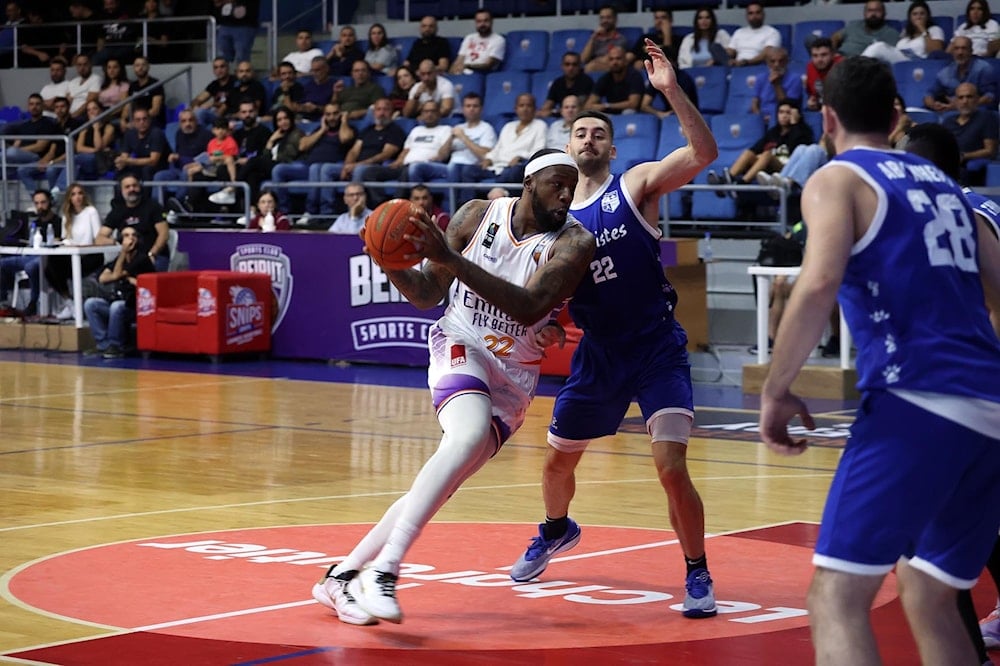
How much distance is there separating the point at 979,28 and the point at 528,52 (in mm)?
5871

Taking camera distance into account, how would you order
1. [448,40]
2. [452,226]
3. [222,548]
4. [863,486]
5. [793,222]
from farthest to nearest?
[448,40]
[793,222]
[222,548]
[452,226]
[863,486]

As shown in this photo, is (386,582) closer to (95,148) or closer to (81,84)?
(95,148)

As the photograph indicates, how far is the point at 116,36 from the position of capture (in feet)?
82.5

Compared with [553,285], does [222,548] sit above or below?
below

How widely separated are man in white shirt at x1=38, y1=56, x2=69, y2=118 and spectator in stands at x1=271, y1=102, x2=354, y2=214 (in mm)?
5956

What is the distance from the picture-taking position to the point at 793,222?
51.9 feet

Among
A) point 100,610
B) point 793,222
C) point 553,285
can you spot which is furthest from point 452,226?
point 793,222

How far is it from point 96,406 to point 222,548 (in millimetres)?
6284

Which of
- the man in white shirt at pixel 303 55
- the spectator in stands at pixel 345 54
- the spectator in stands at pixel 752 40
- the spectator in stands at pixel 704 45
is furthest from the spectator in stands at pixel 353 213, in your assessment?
the man in white shirt at pixel 303 55

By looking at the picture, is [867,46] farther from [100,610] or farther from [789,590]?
[100,610]

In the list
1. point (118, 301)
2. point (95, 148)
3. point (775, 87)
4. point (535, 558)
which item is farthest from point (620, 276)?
point (95, 148)

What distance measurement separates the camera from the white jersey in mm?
6387

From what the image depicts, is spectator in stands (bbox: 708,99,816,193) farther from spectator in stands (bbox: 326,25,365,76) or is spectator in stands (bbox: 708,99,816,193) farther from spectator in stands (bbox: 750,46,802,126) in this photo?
spectator in stands (bbox: 326,25,365,76)

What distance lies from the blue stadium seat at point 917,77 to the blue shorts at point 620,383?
34.0 feet
